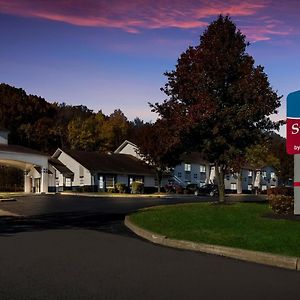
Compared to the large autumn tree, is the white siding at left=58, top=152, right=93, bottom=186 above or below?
below

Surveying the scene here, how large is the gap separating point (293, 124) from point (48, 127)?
265 feet

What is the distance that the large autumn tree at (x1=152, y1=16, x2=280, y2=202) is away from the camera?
23.2 m

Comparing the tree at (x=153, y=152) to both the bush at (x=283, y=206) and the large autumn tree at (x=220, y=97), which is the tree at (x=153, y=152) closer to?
the large autumn tree at (x=220, y=97)

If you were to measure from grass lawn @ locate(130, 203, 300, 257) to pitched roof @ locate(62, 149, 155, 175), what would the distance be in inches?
1615

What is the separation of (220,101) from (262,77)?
2247mm

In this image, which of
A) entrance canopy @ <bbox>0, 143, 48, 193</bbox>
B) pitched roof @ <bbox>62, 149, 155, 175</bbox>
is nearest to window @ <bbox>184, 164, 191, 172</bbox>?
pitched roof @ <bbox>62, 149, 155, 175</bbox>

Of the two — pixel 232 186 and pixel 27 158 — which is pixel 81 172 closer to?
pixel 27 158

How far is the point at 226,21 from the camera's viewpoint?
971 inches

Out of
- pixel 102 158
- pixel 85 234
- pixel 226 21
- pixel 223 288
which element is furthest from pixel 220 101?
pixel 102 158

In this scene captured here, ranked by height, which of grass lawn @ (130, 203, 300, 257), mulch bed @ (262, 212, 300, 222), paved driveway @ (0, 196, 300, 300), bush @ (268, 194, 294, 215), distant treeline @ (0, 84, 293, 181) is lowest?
paved driveway @ (0, 196, 300, 300)

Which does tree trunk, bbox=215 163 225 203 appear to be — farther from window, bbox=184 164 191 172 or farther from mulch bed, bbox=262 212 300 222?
window, bbox=184 164 191 172

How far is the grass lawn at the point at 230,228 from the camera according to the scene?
11.6 metres

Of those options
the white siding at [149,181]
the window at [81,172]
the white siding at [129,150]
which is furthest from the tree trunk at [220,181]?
the white siding at [129,150]

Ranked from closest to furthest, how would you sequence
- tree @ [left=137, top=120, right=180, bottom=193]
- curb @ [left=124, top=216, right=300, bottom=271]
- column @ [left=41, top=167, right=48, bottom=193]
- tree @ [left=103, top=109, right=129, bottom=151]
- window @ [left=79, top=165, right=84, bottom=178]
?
1. curb @ [left=124, top=216, right=300, bottom=271]
2. tree @ [left=137, top=120, right=180, bottom=193]
3. column @ [left=41, top=167, right=48, bottom=193]
4. window @ [left=79, top=165, right=84, bottom=178]
5. tree @ [left=103, top=109, right=129, bottom=151]
